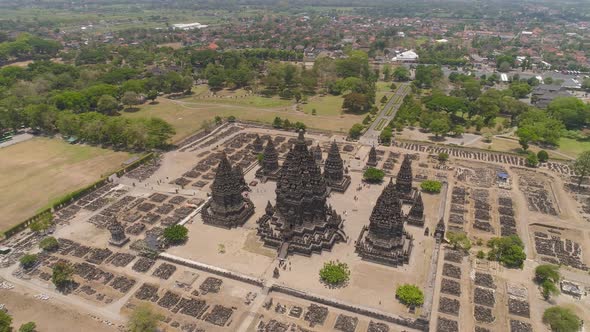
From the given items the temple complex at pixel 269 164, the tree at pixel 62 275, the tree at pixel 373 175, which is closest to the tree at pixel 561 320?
the tree at pixel 373 175

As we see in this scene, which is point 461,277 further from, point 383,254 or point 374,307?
point 374,307

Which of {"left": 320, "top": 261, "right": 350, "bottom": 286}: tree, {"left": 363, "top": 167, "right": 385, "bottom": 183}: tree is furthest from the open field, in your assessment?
{"left": 320, "top": 261, "right": 350, "bottom": 286}: tree

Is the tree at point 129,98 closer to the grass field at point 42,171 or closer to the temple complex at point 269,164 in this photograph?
the grass field at point 42,171

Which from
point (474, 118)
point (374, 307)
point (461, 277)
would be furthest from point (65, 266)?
point (474, 118)

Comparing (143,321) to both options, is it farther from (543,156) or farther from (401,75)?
(401,75)

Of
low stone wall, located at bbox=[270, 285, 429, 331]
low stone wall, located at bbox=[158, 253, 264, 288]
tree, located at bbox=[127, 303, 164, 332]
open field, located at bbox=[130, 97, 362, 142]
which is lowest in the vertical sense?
open field, located at bbox=[130, 97, 362, 142]

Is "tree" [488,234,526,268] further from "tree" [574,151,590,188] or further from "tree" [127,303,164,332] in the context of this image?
"tree" [127,303,164,332]
